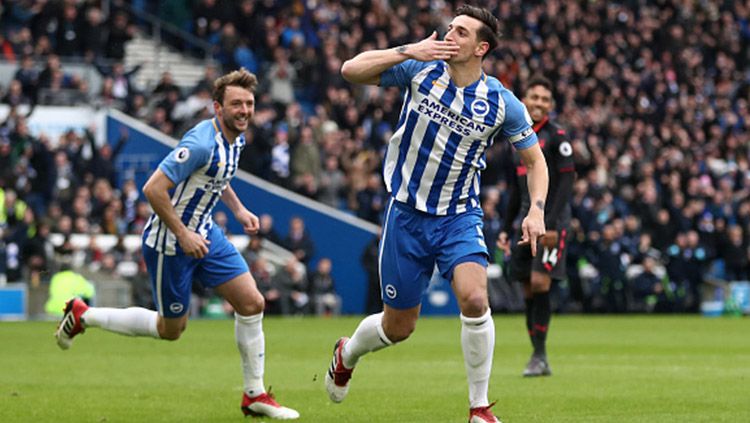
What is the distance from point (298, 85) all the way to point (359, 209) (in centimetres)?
488

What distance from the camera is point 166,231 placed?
9.74 meters

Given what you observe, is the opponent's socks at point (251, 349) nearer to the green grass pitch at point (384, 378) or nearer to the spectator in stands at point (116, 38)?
the green grass pitch at point (384, 378)

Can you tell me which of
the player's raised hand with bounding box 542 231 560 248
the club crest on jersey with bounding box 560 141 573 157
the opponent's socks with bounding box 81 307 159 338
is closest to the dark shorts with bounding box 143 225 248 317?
the opponent's socks with bounding box 81 307 159 338

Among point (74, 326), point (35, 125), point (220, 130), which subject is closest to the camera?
point (220, 130)

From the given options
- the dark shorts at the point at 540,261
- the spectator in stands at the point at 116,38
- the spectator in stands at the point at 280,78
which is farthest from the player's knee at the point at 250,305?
the spectator in stands at the point at 280,78

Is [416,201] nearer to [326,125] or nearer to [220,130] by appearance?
[220,130]

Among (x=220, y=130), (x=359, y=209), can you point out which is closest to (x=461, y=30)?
(x=220, y=130)

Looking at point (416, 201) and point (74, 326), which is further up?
point (416, 201)

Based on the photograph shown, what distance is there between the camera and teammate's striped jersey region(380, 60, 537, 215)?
341 inches

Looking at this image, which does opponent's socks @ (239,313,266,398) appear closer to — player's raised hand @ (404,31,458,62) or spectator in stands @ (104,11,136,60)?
player's raised hand @ (404,31,458,62)

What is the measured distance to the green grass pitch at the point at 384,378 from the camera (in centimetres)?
972

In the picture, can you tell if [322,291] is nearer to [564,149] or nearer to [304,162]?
[304,162]

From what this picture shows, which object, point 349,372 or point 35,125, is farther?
point 35,125

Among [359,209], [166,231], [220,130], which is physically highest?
[220,130]
